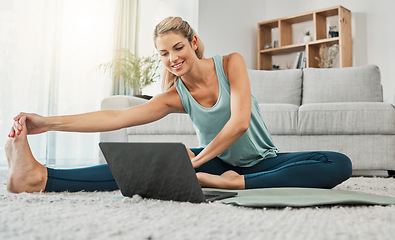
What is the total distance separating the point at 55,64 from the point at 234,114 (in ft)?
8.59

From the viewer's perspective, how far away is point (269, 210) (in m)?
0.91

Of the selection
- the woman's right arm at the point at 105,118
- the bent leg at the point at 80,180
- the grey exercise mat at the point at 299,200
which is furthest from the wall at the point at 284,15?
the grey exercise mat at the point at 299,200

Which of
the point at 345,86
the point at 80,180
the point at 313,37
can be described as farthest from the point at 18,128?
the point at 313,37

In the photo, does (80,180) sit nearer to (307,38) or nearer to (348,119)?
(348,119)

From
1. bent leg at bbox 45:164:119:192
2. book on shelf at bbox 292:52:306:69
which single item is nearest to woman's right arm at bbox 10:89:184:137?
bent leg at bbox 45:164:119:192

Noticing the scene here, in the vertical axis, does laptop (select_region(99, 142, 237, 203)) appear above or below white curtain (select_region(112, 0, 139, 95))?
below

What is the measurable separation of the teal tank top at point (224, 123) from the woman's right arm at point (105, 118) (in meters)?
0.07

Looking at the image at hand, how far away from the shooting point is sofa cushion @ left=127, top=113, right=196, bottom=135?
2592mm

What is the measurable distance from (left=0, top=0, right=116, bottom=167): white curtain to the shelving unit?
7.05 ft

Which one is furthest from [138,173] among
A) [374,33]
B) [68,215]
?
[374,33]

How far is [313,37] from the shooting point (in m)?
4.79

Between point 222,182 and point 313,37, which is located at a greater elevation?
point 313,37

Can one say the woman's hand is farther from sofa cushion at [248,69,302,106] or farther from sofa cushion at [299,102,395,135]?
sofa cushion at [248,69,302,106]

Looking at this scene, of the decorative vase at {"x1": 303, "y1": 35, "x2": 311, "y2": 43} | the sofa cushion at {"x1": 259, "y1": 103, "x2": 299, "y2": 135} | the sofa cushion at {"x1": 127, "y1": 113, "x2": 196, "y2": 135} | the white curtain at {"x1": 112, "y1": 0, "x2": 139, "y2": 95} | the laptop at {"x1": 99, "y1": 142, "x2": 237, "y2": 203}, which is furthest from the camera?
the decorative vase at {"x1": 303, "y1": 35, "x2": 311, "y2": 43}
